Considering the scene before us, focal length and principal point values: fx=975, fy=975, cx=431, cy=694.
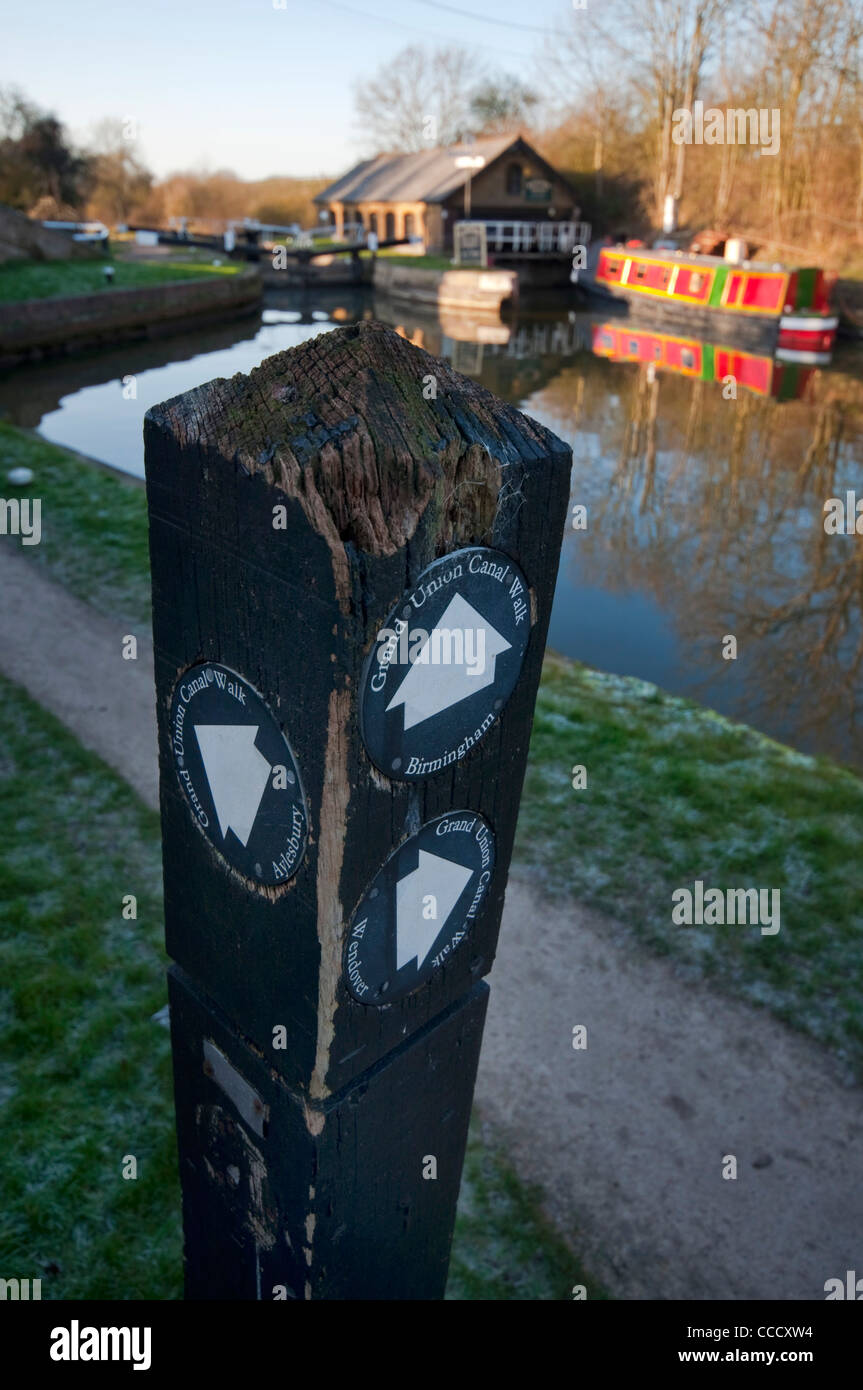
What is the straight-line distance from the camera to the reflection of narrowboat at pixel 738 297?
21.2m

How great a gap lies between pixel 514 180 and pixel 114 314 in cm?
1928

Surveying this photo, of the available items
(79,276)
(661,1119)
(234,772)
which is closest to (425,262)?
(79,276)

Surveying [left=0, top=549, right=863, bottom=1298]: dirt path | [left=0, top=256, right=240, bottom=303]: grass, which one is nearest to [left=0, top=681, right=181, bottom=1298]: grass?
[left=0, top=549, right=863, bottom=1298]: dirt path

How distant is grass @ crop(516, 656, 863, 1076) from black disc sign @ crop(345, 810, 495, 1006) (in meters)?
2.77

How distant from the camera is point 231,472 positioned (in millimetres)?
1276

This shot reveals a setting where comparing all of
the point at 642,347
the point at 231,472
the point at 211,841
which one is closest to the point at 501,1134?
the point at 211,841

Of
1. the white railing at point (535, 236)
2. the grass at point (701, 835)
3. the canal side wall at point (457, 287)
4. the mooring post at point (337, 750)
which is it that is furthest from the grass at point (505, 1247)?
the white railing at point (535, 236)

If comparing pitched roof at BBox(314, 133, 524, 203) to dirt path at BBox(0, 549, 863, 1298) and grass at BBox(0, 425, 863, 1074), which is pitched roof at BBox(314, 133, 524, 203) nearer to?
grass at BBox(0, 425, 863, 1074)

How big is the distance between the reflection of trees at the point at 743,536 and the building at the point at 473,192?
2075 cm

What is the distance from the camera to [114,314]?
21.7 m

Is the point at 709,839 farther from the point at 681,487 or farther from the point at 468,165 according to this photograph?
the point at 468,165

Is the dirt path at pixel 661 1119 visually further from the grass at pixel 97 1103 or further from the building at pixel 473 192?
the building at pixel 473 192

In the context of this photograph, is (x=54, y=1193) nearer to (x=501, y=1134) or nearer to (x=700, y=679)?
(x=501, y=1134)
